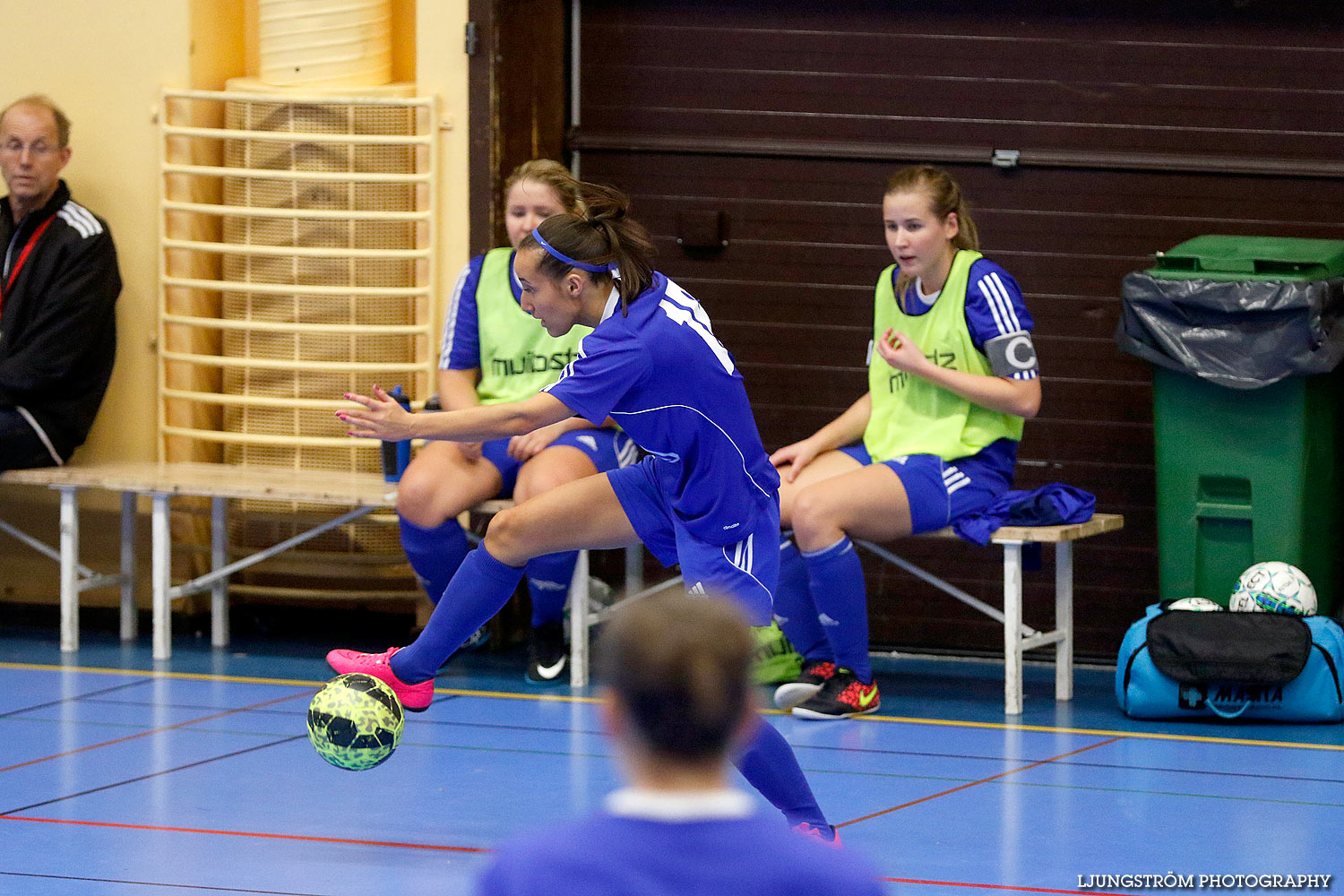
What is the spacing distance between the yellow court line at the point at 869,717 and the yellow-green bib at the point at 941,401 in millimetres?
847

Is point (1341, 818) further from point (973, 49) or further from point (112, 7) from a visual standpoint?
point (112, 7)

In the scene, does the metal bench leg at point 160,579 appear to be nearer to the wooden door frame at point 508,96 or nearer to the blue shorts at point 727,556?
the wooden door frame at point 508,96

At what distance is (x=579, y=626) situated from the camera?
5750 millimetres

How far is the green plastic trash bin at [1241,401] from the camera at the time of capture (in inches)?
211

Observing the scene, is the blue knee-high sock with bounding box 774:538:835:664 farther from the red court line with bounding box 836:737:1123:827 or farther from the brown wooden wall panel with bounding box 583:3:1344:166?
the brown wooden wall panel with bounding box 583:3:1344:166

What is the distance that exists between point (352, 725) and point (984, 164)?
3.51 metres

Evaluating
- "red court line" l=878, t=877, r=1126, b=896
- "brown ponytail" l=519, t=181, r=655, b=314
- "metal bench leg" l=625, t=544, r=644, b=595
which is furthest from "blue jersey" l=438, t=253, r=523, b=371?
"red court line" l=878, t=877, r=1126, b=896

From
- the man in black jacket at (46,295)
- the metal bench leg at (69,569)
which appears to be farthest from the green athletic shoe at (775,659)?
the man in black jacket at (46,295)

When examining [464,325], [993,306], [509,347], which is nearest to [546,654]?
[509,347]

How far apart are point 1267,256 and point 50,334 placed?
4327 mm

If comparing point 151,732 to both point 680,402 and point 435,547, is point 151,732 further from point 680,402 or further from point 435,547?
point 680,402

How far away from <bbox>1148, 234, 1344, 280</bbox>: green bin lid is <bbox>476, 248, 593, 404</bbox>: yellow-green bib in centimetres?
201

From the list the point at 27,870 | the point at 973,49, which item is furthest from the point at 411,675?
the point at 973,49

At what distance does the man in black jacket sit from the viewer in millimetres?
6273
